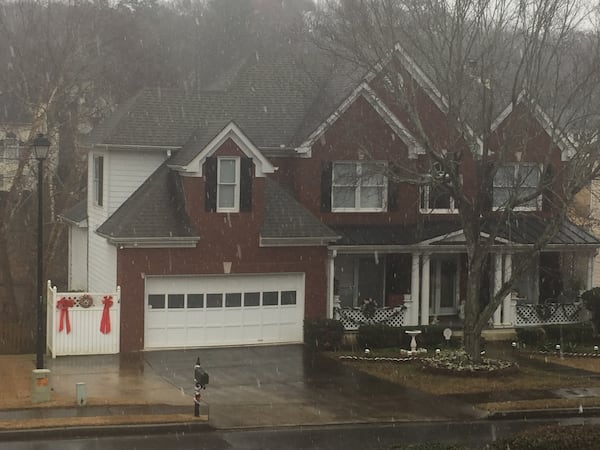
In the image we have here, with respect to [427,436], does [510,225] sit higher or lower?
higher

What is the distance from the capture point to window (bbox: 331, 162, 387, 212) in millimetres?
33844

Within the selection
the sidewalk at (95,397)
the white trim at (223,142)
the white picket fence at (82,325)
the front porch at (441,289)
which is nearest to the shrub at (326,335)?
the front porch at (441,289)

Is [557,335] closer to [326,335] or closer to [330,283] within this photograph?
[330,283]

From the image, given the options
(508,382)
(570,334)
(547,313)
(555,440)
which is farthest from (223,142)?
(555,440)

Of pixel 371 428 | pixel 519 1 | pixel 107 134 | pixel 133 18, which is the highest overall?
pixel 133 18

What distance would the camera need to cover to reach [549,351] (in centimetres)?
3177

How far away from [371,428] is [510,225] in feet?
51.2

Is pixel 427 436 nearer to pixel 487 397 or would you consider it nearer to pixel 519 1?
pixel 487 397

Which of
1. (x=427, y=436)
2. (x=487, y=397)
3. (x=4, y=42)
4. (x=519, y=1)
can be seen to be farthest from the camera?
(x=4, y=42)

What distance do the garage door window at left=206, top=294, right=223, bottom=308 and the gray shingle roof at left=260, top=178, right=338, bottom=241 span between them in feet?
7.48

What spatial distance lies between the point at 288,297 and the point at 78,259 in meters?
10.0

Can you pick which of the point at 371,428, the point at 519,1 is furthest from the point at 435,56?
the point at 371,428

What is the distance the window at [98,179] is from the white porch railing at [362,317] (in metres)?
8.63

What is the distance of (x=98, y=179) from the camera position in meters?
34.5
